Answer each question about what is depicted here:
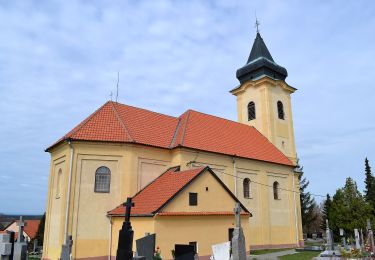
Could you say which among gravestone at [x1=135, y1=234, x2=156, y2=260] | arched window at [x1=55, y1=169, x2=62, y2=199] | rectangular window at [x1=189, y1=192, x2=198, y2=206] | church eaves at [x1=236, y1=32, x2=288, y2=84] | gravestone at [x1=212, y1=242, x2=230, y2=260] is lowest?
gravestone at [x1=212, y1=242, x2=230, y2=260]

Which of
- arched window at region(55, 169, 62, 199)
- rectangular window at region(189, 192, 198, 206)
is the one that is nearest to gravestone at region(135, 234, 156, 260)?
rectangular window at region(189, 192, 198, 206)

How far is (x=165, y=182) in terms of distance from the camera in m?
19.7

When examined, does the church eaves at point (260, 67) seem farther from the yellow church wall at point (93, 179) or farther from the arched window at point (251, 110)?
the yellow church wall at point (93, 179)

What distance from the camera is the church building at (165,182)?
17.7 meters

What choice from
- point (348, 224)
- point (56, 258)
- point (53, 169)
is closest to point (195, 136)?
point (53, 169)

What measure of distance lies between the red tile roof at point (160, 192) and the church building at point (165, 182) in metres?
0.07

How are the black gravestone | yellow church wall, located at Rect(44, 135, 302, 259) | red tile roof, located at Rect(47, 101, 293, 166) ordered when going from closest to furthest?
1. the black gravestone
2. yellow church wall, located at Rect(44, 135, 302, 259)
3. red tile roof, located at Rect(47, 101, 293, 166)

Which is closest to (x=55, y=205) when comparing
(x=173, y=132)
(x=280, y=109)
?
(x=173, y=132)

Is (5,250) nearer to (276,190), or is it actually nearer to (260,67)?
(276,190)

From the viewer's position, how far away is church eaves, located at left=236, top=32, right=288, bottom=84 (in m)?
31.7

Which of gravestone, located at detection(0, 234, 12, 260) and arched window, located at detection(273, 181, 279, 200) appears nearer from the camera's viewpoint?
gravestone, located at detection(0, 234, 12, 260)

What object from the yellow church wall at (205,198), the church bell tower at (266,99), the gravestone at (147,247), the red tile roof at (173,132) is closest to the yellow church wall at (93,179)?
the red tile roof at (173,132)

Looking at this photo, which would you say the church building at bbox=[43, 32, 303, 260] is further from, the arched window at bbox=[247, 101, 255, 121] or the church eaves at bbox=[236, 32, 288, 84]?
the church eaves at bbox=[236, 32, 288, 84]

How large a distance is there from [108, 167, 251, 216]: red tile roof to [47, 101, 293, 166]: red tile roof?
2634 millimetres
